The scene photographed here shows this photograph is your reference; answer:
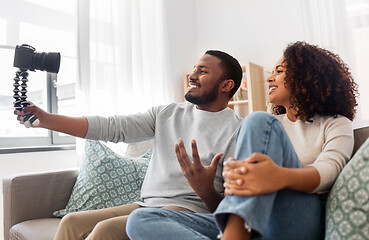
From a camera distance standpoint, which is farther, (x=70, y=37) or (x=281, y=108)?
(x=70, y=37)

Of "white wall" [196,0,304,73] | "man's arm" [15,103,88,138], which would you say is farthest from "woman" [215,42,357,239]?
"white wall" [196,0,304,73]

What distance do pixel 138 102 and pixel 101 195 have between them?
121 cm

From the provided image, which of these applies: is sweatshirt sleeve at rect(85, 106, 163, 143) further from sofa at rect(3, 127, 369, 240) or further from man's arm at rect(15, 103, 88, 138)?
sofa at rect(3, 127, 369, 240)

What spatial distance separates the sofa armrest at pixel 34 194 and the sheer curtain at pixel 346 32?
2.18m

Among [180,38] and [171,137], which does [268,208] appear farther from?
[180,38]

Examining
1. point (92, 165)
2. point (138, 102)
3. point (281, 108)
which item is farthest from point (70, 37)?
point (281, 108)

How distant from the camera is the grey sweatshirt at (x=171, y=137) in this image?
1.21m

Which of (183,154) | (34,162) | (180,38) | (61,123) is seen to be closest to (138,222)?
(183,154)

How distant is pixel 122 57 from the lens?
2.59 meters

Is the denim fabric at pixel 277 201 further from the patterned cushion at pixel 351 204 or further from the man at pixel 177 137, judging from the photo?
the man at pixel 177 137

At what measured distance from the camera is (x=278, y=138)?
83 centimetres

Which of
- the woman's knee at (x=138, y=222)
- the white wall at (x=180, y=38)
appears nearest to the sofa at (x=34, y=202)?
the woman's knee at (x=138, y=222)

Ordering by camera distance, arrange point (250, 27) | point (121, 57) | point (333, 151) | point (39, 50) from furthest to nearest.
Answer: point (250, 27) < point (121, 57) < point (39, 50) < point (333, 151)

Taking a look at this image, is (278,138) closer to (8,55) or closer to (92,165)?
(92,165)
